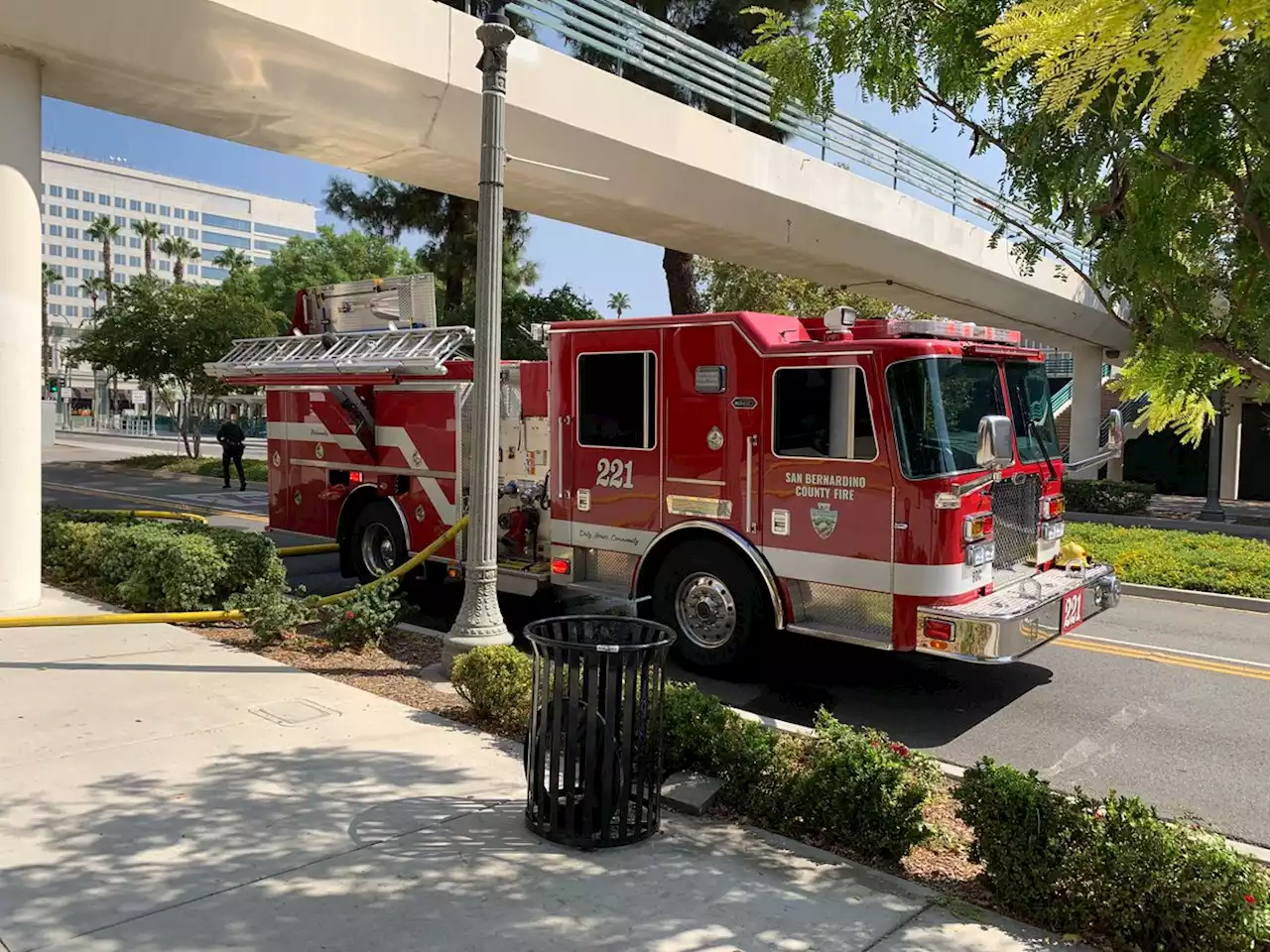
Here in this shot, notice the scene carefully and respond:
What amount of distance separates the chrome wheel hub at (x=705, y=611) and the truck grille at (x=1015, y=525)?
1905mm

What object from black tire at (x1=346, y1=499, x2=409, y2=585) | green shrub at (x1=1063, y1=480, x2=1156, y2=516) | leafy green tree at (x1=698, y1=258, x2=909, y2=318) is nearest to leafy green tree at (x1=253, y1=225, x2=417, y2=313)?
leafy green tree at (x1=698, y1=258, x2=909, y2=318)

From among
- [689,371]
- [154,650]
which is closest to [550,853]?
[689,371]

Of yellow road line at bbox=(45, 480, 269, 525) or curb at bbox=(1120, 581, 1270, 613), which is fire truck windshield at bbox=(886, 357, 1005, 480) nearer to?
curb at bbox=(1120, 581, 1270, 613)

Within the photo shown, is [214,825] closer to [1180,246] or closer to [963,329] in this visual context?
[1180,246]

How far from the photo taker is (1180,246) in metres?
4.48

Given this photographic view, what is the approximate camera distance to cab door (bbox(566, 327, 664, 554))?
788cm

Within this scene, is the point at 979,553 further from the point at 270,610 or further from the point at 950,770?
the point at 270,610

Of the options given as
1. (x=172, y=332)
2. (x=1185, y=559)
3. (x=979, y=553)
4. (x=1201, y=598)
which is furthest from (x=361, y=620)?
(x=172, y=332)

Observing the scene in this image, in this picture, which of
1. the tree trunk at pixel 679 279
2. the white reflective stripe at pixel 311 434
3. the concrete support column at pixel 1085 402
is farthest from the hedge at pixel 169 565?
the concrete support column at pixel 1085 402

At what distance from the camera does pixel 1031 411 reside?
7.93 meters

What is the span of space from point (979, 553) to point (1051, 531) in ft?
4.32

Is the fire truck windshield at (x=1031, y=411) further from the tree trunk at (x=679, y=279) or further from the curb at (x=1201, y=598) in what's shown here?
the tree trunk at (x=679, y=279)

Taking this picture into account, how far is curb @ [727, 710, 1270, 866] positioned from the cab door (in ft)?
6.10

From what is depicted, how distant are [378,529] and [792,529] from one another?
Answer: 4983 mm
